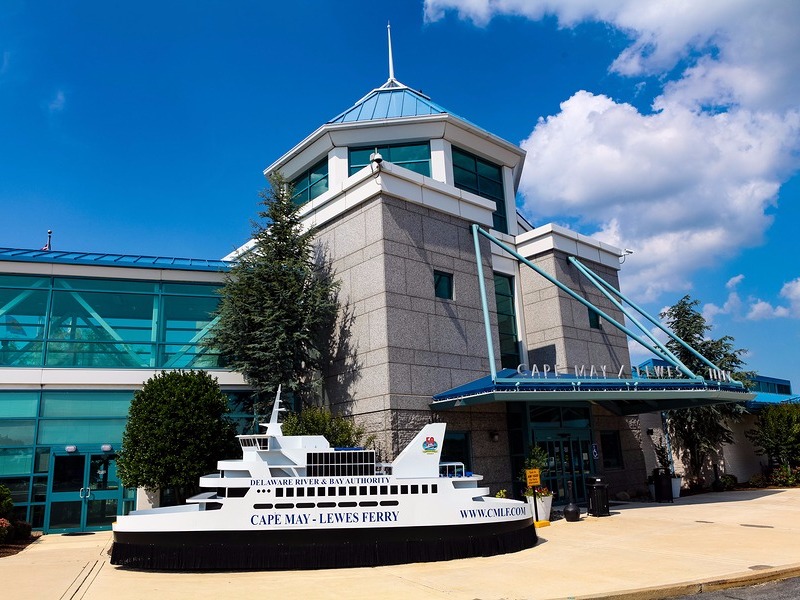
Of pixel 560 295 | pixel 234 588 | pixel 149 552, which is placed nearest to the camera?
pixel 234 588

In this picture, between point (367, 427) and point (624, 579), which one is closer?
point (624, 579)

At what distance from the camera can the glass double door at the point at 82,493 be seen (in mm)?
20406

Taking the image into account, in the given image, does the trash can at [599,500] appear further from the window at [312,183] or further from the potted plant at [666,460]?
the window at [312,183]

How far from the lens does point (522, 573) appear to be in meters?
12.7

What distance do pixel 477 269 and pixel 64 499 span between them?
16.4 metres

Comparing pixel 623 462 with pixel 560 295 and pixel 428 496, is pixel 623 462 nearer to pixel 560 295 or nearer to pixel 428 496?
pixel 560 295

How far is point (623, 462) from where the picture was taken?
27.1m

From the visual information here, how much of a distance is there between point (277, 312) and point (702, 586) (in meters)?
15.0

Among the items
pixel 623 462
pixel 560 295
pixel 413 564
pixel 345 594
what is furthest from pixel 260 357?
pixel 623 462

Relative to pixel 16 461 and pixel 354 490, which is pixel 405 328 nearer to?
pixel 354 490

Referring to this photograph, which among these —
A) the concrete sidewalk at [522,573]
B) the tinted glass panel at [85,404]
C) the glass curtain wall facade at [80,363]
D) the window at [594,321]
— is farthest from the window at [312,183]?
the concrete sidewalk at [522,573]

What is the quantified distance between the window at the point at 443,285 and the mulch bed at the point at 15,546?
583 inches

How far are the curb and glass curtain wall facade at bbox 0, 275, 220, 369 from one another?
675 inches

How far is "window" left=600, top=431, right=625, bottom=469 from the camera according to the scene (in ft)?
87.3
